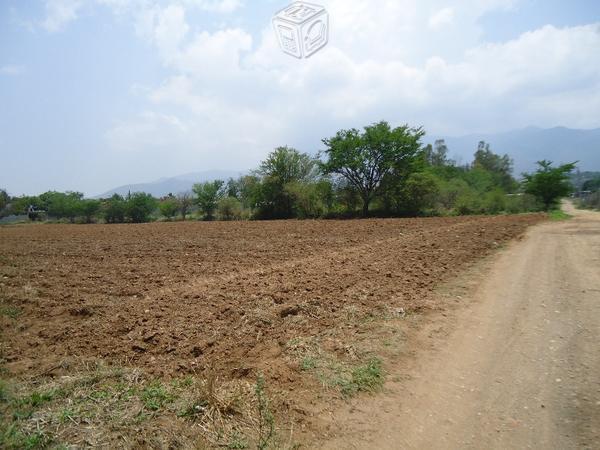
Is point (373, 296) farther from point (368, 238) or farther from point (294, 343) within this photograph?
point (368, 238)

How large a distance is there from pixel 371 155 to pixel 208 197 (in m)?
25.4

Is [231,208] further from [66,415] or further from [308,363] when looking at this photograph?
[66,415]

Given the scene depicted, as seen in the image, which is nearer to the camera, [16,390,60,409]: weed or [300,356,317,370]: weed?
[16,390,60,409]: weed

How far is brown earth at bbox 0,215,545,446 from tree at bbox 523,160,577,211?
803 inches

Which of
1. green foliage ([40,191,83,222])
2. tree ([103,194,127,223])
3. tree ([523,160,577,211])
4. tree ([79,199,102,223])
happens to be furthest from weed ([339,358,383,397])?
green foliage ([40,191,83,222])

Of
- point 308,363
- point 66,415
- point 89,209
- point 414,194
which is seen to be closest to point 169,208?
point 89,209

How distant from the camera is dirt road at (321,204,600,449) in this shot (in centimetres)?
286

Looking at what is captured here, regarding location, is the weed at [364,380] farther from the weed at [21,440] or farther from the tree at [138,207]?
the tree at [138,207]

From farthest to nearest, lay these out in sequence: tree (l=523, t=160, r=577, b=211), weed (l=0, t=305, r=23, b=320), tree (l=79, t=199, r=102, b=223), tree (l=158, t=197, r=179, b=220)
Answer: tree (l=79, t=199, r=102, b=223), tree (l=158, t=197, r=179, b=220), tree (l=523, t=160, r=577, b=211), weed (l=0, t=305, r=23, b=320)

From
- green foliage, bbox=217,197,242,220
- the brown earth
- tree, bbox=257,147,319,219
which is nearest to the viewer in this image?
the brown earth

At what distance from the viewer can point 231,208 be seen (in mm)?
42000

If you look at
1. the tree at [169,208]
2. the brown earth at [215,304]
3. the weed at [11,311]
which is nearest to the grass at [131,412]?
the brown earth at [215,304]

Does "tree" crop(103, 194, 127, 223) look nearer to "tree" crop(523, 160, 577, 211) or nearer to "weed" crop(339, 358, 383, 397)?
"tree" crop(523, 160, 577, 211)

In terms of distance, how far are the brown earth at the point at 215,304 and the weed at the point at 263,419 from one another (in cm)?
26
